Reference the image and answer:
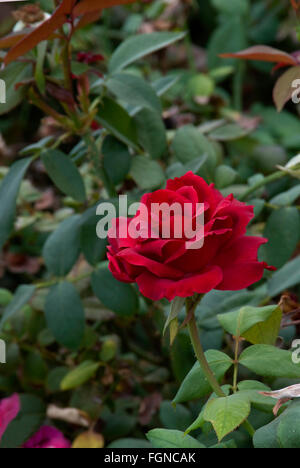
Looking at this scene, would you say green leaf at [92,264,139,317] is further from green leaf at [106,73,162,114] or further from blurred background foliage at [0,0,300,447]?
green leaf at [106,73,162,114]

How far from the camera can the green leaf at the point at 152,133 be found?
0.72 m

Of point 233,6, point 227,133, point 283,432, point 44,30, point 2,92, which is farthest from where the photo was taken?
point 233,6

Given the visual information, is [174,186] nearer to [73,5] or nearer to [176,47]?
[73,5]

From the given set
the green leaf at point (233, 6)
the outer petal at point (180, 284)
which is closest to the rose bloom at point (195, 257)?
the outer petal at point (180, 284)

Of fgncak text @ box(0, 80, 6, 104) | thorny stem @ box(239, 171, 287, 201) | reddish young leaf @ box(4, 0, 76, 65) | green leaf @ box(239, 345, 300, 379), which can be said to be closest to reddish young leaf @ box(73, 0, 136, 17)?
reddish young leaf @ box(4, 0, 76, 65)

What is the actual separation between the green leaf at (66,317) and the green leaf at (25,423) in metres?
0.13

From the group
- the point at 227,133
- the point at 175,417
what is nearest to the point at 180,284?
the point at 175,417

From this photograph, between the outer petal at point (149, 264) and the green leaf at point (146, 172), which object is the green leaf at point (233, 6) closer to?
the green leaf at point (146, 172)

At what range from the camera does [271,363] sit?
Result: 17.1 inches

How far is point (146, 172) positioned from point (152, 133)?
0.05 m

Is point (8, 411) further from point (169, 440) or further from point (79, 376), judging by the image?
point (169, 440)

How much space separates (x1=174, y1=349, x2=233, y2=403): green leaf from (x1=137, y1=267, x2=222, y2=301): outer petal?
9cm
